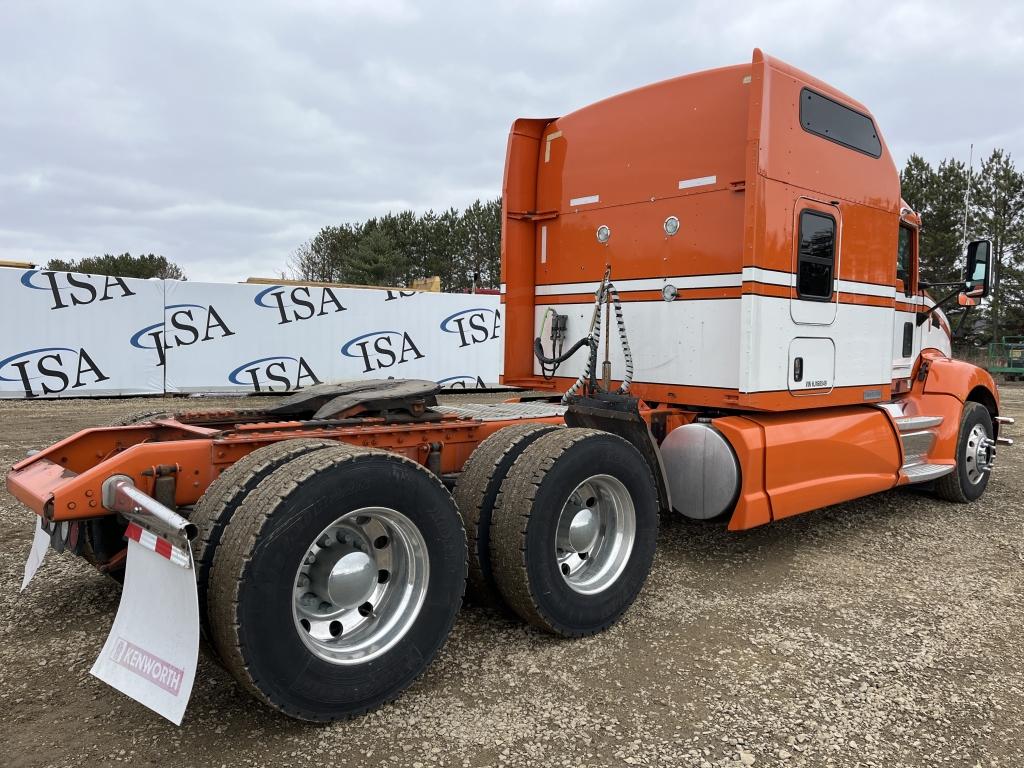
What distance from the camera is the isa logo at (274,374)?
15016 mm

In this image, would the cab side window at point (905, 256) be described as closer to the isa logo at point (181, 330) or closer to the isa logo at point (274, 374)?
the isa logo at point (274, 374)

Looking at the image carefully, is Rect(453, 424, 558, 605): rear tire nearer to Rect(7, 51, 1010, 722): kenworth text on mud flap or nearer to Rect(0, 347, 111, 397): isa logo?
Rect(7, 51, 1010, 722): kenworth text on mud flap

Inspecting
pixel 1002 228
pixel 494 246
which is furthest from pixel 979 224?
pixel 494 246

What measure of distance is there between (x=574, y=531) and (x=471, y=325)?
1357cm

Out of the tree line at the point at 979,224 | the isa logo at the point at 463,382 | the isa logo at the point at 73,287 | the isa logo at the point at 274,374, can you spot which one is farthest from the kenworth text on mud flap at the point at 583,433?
the tree line at the point at 979,224

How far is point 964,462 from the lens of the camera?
6.39 m

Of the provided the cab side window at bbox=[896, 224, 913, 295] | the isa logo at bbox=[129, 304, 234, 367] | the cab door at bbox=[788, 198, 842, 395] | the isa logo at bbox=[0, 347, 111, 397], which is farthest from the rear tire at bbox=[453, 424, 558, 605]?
the isa logo at bbox=[0, 347, 111, 397]

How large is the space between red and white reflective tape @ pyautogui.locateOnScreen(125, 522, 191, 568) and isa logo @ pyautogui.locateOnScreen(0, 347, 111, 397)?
13.2 metres

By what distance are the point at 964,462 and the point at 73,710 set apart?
6878 mm

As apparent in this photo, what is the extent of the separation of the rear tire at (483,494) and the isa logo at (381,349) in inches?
504

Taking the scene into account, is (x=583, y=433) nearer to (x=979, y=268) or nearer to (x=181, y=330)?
(x=979, y=268)

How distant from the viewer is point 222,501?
259 centimetres

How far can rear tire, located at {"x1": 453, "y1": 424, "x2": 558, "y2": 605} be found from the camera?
11.0ft

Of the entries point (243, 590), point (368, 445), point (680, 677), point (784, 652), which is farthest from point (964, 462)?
point (243, 590)
